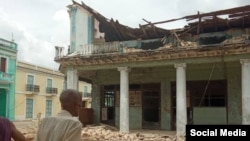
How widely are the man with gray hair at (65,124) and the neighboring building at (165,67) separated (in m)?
10.6

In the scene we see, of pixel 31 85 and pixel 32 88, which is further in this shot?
pixel 32 88

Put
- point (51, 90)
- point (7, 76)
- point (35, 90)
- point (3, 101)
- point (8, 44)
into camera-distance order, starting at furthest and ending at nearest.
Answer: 1. point (51, 90)
2. point (35, 90)
3. point (3, 101)
4. point (8, 44)
5. point (7, 76)

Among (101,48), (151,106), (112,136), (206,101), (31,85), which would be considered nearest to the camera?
(112,136)

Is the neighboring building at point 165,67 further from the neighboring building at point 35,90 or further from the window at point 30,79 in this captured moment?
the window at point 30,79

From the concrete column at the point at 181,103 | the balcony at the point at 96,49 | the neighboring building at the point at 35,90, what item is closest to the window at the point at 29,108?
the neighboring building at the point at 35,90

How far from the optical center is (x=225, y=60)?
519 inches

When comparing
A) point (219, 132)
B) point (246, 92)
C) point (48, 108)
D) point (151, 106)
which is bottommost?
point (48, 108)

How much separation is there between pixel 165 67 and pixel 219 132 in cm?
1189

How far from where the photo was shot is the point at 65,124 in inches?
115

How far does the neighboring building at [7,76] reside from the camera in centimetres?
3079

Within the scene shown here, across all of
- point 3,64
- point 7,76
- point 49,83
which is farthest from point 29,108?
point 3,64

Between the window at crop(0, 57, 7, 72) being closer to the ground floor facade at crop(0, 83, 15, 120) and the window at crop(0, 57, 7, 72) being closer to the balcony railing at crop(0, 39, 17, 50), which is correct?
the balcony railing at crop(0, 39, 17, 50)

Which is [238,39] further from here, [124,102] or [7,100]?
[7,100]

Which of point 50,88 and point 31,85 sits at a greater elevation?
point 31,85
